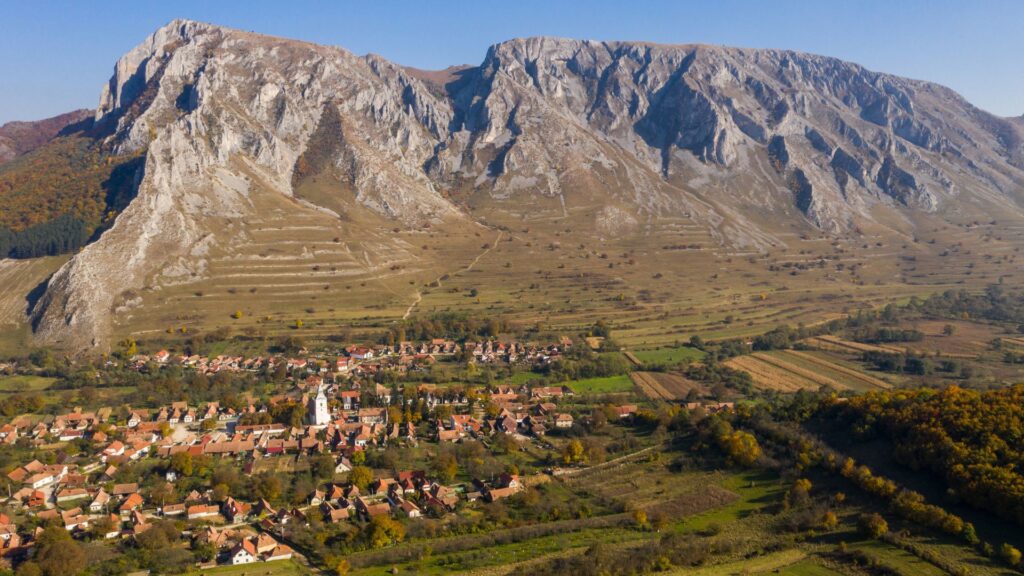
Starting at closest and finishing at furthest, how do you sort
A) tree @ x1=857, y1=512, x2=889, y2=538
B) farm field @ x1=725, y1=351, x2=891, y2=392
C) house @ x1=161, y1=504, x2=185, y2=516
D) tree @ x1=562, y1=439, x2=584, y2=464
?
1. tree @ x1=857, y1=512, x2=889, y2=538
2. house @ x1=161, y1=504, x2=185, y2=516
3. tree @ x1=562, y1=439, x2=584, y2=464
4. farm field @ x1=725, y1=351, x2=891, y2=392

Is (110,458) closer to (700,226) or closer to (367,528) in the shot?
(367,528)

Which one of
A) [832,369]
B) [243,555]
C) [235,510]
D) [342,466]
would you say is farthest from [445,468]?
[832,369]

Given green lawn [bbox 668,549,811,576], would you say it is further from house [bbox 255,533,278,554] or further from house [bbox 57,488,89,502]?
house [bbox 57,488,89,502]

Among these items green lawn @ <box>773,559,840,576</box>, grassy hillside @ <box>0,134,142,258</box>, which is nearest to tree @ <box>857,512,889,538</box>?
green lawn @ <box>773,559,840,576</box>

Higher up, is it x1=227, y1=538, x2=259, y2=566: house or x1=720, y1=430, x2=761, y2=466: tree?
x1=720, y1=430, x2=761, y2=466: tree

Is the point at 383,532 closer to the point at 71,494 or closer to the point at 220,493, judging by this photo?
the point at 220,493

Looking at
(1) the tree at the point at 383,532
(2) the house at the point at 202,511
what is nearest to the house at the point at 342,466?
(2) the house at the point at 202,511

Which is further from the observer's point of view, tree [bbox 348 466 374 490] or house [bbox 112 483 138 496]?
tree [bbox 348 466 374 490]
